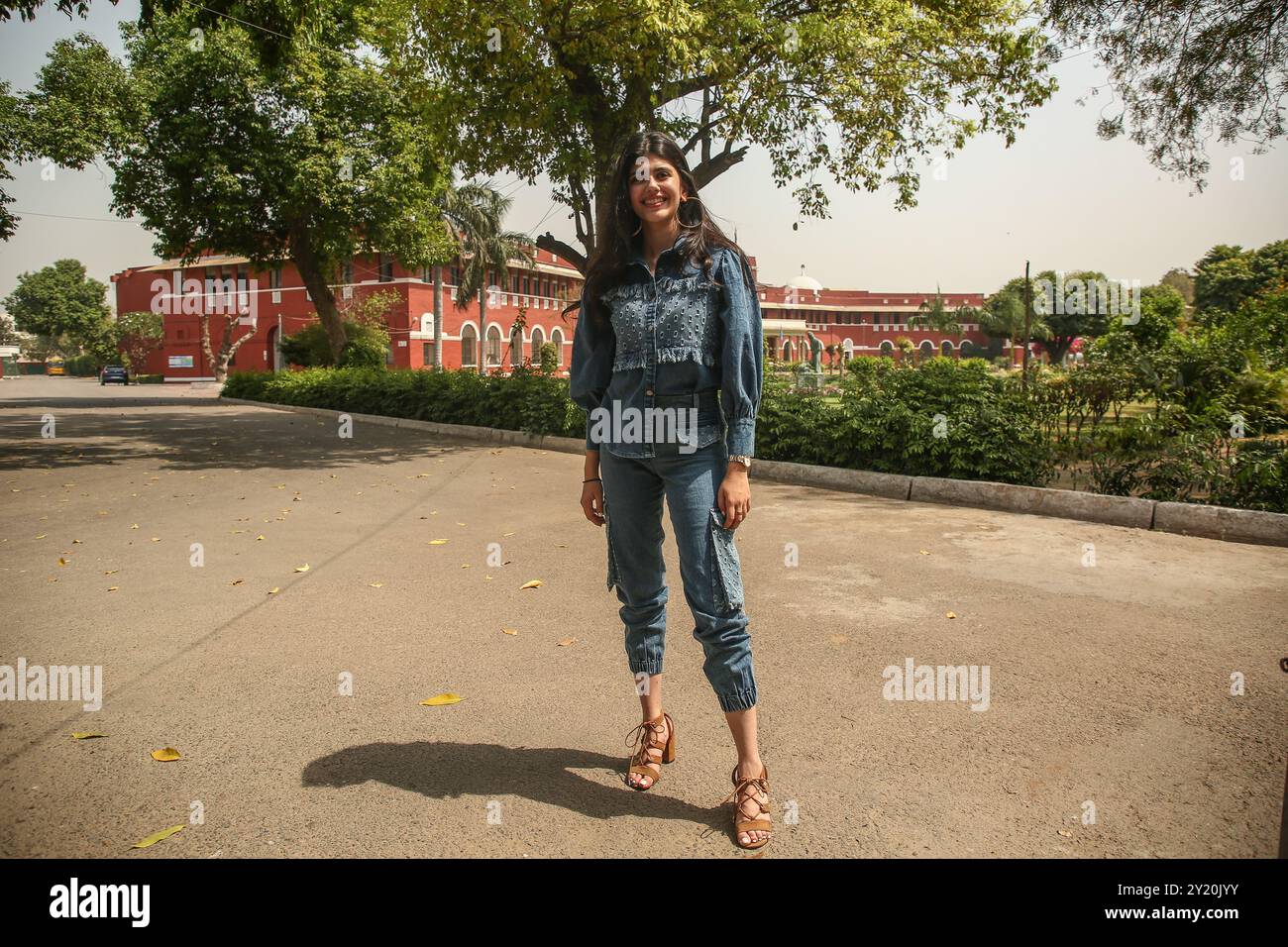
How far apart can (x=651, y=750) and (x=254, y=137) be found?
23.6 metres

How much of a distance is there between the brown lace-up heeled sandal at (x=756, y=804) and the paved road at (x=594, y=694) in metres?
0.06

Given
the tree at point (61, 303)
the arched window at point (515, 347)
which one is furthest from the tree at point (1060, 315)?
the tree at point (61, 303)

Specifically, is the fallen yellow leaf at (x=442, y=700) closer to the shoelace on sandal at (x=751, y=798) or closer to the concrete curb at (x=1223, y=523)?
the shoelace on sandal at (x=751, y=798)

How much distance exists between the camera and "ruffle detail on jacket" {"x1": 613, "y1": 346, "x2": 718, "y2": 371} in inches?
101

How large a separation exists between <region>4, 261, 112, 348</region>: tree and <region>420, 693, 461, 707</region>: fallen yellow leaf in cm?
9309

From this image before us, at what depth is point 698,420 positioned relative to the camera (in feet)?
8.43

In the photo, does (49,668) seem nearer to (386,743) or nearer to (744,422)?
(386,743)

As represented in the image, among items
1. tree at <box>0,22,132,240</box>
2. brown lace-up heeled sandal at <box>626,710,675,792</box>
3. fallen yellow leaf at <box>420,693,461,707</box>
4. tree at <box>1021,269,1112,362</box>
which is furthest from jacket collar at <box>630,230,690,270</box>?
tree at <box>1021,269,1112,362</box>

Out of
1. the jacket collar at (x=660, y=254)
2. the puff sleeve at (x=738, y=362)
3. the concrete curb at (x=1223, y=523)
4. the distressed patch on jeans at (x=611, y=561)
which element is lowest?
the concrete curb at (x=1223, y=523)

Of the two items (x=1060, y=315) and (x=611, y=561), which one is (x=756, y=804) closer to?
(x=611, y=561)

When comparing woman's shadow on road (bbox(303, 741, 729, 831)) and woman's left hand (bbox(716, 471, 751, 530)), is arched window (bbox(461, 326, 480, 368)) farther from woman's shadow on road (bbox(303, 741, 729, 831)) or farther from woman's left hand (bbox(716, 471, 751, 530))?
woman's left hand (bbox(716, 471, 751, 530))

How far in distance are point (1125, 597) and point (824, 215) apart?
12329 mm

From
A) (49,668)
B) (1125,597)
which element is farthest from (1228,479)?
(49,668)

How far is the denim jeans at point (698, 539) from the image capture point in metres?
2.55
